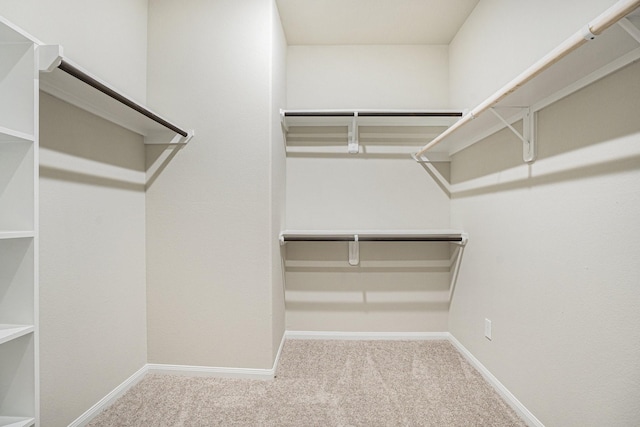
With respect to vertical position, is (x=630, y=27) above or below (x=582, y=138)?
above

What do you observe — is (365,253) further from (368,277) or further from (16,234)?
(16,234)

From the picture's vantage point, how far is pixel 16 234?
915 millimetres

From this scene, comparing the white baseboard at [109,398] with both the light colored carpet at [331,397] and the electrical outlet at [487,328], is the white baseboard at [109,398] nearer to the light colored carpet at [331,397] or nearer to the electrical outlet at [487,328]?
the light colored carpet at [331,397]

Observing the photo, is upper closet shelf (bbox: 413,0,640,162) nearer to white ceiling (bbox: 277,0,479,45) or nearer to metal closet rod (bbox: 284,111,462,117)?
metal closet rod (bbox: 284,111,462,117)

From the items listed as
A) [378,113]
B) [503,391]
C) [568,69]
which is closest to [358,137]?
[378,113]

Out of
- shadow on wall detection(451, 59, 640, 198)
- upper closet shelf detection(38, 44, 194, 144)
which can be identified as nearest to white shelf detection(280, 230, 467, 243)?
shadow on wall detection(451, 59, 640, 198)

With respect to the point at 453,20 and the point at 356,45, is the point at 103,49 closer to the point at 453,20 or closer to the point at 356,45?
the point at 356,45

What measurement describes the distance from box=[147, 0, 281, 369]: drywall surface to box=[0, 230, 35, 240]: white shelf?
99 centimetres

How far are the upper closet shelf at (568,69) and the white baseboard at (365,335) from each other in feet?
5.33

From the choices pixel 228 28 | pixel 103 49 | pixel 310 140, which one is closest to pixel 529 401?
pixel 310 140

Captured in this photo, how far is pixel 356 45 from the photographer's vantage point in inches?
102

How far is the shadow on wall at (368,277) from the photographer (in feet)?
8.39

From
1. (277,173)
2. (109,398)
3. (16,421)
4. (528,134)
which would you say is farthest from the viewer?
(277,173)

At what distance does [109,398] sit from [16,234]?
46.5 inches
